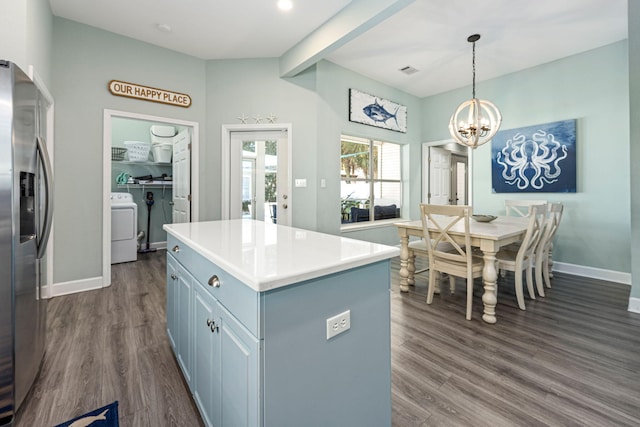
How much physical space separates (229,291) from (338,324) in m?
0.40

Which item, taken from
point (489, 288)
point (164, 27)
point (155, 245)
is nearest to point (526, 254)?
point (489, 288)

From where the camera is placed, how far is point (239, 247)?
1.27 meters

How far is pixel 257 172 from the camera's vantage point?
425cm

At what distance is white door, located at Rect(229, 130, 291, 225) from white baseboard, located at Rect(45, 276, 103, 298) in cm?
170

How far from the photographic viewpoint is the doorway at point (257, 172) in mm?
4102

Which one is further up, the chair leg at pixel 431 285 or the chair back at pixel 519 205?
the chair back at pixel 519 205

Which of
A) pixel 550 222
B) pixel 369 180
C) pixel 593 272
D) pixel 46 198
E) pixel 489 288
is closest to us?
pixel 46 198

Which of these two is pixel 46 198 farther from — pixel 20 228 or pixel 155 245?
pixel 155 245

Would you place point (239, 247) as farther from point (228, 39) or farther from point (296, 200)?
point (228, 39)

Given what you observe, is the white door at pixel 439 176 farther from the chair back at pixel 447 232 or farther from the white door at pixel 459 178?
the chair back at pixel 447 232

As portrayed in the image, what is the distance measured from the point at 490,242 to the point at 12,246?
2985mm

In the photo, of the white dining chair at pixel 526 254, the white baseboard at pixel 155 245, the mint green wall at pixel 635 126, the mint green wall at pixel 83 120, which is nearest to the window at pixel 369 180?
the white dining chair at pixel 526 254

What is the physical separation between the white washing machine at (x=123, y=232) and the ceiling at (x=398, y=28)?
2396mm

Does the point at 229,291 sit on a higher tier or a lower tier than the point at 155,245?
higher
